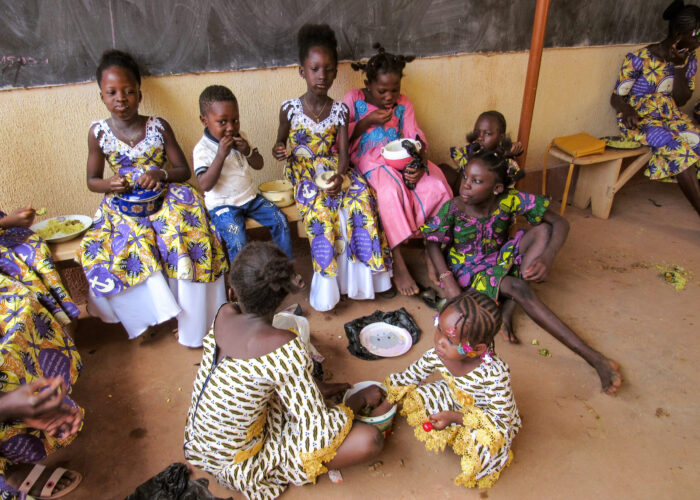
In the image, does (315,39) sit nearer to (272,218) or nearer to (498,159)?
(272,218)

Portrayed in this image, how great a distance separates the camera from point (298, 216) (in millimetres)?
2783

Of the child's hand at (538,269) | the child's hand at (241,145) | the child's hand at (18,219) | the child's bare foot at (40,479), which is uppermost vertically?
the child's hand at (241,145)

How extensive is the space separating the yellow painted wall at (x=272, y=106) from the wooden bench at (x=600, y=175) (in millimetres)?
470

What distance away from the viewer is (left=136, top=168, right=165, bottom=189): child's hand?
241 centimetres

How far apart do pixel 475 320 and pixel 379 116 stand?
1830mm

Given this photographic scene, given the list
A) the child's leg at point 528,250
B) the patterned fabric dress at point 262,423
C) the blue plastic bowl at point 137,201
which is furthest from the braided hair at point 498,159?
the blue plastic bowl at point 137,201

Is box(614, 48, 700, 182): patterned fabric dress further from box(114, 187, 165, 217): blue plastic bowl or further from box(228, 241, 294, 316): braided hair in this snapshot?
box(114, 187, 165, 217): blue plastic bowl

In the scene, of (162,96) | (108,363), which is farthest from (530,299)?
(162,96)

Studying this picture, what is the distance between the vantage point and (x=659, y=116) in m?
3.86

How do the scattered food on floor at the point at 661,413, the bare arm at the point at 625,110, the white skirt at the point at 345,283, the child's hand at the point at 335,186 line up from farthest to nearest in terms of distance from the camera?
the bare arm at the point at 625,110
the white skirt at the point at 345,283
the child's hand at the point at 335,186
the scattered food on floor at the point at 661,413

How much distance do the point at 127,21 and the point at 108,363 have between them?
200cm

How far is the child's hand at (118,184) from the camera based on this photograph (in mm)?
2396

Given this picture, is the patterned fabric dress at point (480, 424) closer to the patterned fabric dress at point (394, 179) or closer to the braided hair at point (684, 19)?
the patterned fabric dress at point (394, 179)

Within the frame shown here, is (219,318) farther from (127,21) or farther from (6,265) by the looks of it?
(127,21)
